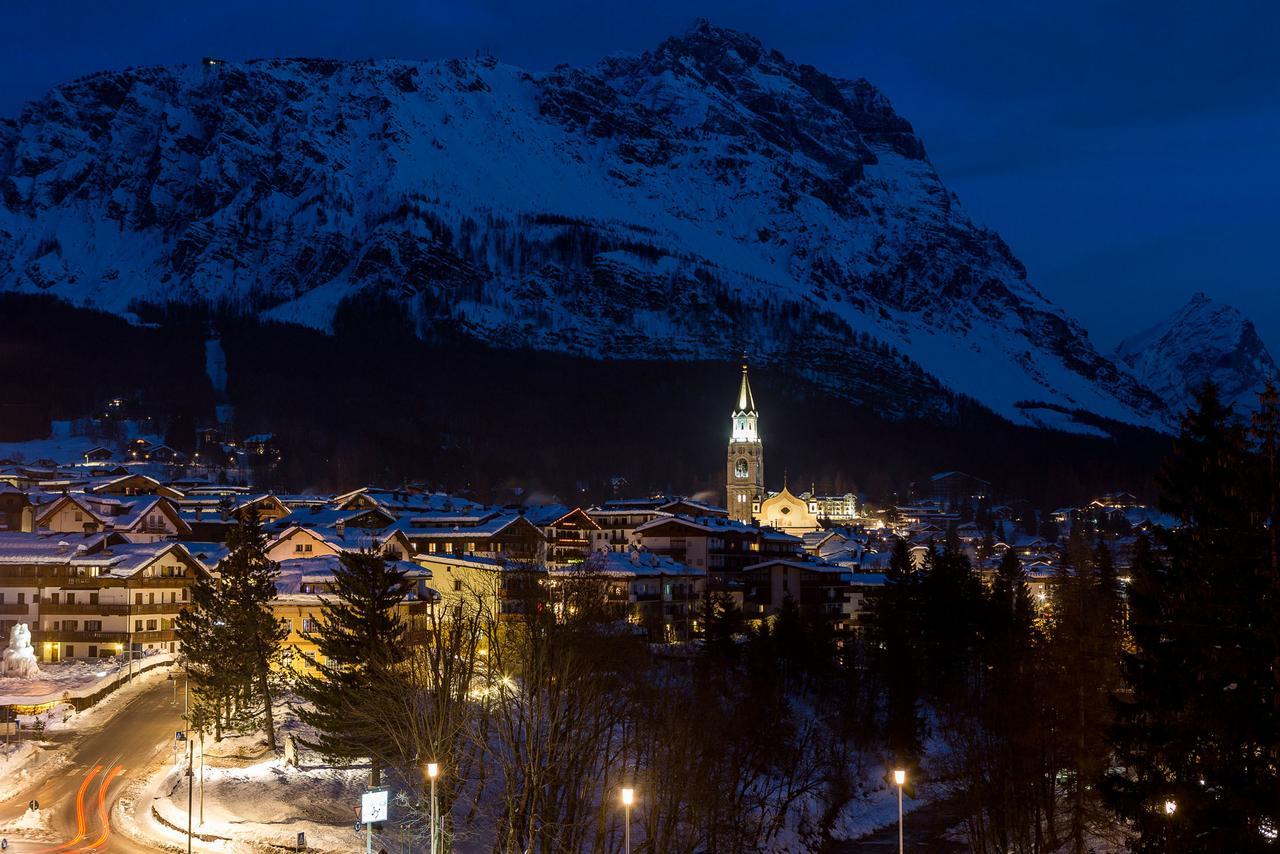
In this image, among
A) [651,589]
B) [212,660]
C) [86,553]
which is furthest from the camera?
[651,589]

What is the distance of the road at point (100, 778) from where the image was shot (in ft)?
128

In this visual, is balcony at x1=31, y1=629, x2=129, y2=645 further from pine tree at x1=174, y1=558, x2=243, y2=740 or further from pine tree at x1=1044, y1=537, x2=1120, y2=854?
pine tree at x1=1044, y1=537, x2=1120, y2=854

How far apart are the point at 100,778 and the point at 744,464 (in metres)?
152

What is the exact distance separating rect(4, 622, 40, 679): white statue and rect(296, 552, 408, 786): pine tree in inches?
698

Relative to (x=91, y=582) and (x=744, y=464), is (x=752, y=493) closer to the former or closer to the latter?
(x=744, y=464)

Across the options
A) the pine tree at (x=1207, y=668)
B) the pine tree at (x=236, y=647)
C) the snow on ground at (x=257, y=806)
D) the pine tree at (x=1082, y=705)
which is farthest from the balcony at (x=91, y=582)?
the pine tree at (x=1207, y=668)

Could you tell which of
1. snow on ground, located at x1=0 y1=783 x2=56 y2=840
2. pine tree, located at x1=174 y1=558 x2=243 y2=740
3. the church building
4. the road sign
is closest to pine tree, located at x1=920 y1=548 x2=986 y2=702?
pine tree, located at x1=174 y1=558 x2=243 y2=740

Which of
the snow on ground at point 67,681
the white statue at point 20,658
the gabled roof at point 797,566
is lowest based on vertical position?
the snow on ground at point 67,681

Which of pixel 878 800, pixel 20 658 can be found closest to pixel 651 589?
pixel 878 800

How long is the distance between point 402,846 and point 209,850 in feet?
17.2

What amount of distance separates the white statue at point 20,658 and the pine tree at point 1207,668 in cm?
4741

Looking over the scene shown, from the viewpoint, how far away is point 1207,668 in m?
26.6

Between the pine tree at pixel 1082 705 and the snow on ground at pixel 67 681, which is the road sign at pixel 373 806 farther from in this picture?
the snow on ground at pixel 67 681

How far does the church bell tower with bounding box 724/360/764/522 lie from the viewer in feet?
627
